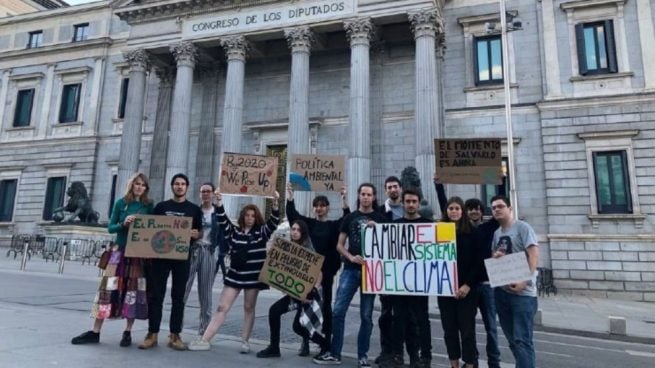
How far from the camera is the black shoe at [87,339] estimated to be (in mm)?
5906

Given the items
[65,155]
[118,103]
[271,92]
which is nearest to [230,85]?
[271,92]

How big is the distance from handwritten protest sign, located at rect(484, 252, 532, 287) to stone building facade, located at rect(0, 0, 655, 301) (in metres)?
14.4

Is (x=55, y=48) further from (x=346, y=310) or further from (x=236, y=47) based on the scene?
(x=346, y=310)

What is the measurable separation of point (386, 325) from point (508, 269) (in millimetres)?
1857

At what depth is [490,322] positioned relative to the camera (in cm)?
603

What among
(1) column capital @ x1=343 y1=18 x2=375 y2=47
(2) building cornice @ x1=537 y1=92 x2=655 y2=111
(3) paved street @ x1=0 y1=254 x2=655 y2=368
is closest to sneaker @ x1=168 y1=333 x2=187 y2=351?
(3) paved street @ x1=0 y1=254 x2=655 y2=368

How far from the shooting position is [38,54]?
107 feet

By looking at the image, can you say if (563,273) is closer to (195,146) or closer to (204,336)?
(204,336)

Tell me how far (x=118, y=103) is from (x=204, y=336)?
2789 cm

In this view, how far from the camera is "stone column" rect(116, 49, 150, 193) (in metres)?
25.0

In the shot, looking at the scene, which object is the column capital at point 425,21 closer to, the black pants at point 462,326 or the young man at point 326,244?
the young man at point 326,244

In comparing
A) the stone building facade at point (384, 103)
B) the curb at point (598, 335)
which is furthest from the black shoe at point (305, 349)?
the stone building facade at point (384, 103)

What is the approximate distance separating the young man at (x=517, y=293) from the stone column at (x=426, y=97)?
1362cm

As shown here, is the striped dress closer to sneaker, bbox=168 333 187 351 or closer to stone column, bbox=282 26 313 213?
sneaker, bbox=168 333 187 351
